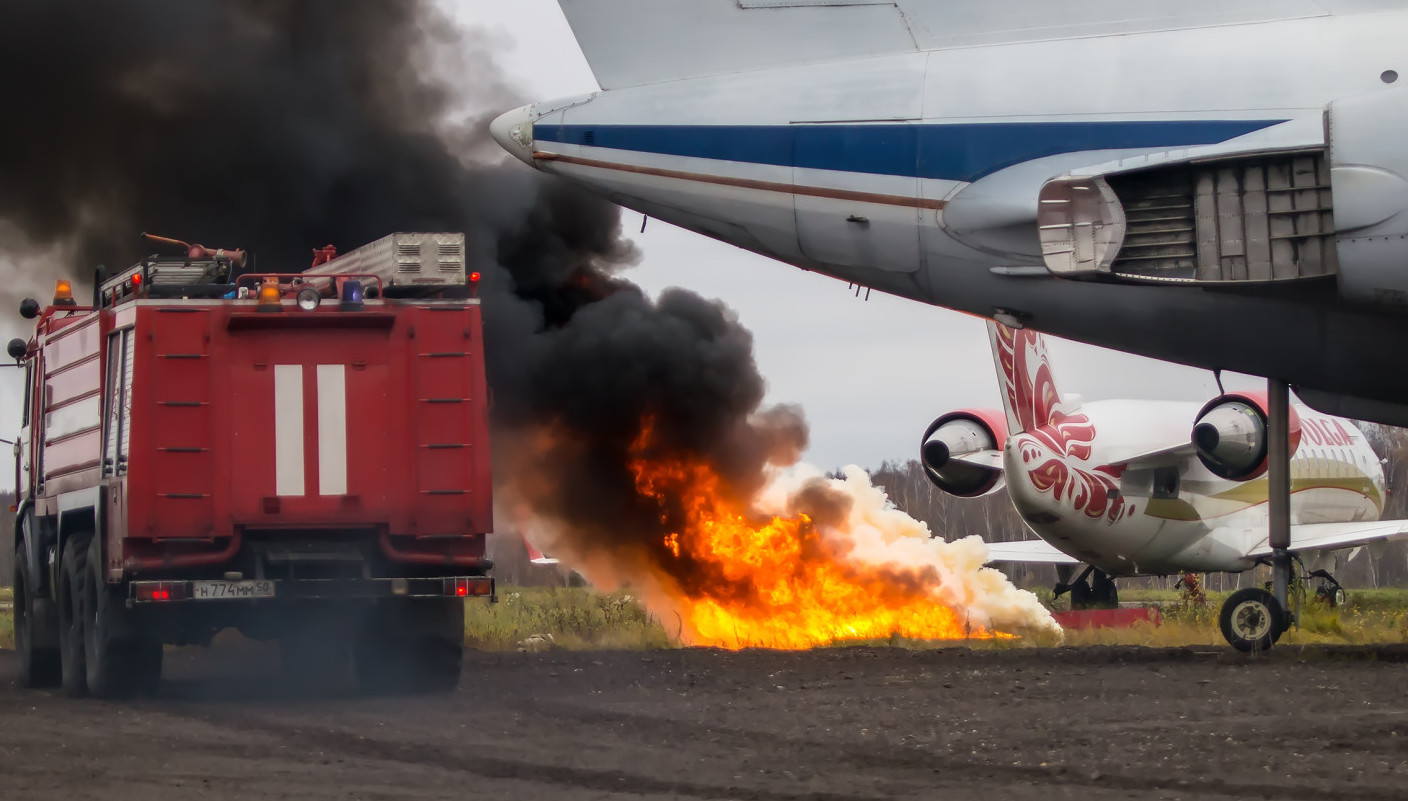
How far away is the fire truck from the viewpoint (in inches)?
454

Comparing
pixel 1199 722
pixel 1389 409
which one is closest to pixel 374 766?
pixel 1199 722

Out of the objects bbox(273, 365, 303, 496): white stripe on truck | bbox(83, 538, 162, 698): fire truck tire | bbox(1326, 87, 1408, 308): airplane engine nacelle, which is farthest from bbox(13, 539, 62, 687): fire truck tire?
bbox(1326, 87, 1408, 308): airplane engine nacelle

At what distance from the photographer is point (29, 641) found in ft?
47.3

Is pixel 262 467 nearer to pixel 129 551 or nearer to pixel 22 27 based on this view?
pixel 129 551

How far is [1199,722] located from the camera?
28.9 feet

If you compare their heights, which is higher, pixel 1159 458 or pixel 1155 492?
pixel 1159 458

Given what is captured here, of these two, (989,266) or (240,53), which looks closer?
(989,266)

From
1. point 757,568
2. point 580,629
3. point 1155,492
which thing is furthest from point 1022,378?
point 757,568

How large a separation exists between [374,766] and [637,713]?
2.50m

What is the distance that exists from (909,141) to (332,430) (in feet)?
15.2

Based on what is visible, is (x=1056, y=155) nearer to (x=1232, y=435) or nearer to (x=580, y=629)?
(x=1232, y=435)

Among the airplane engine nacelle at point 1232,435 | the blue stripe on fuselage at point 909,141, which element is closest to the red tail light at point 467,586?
the blue stripe on fuselage at point 909,141

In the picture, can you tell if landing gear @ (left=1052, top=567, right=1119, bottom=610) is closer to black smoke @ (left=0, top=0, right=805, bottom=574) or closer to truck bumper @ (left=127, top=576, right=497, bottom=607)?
black smoke @ (left=0, top=0, right=805, bottom=574)

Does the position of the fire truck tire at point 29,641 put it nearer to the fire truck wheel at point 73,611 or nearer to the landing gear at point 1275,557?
the fire truck wheel at point 73,611
